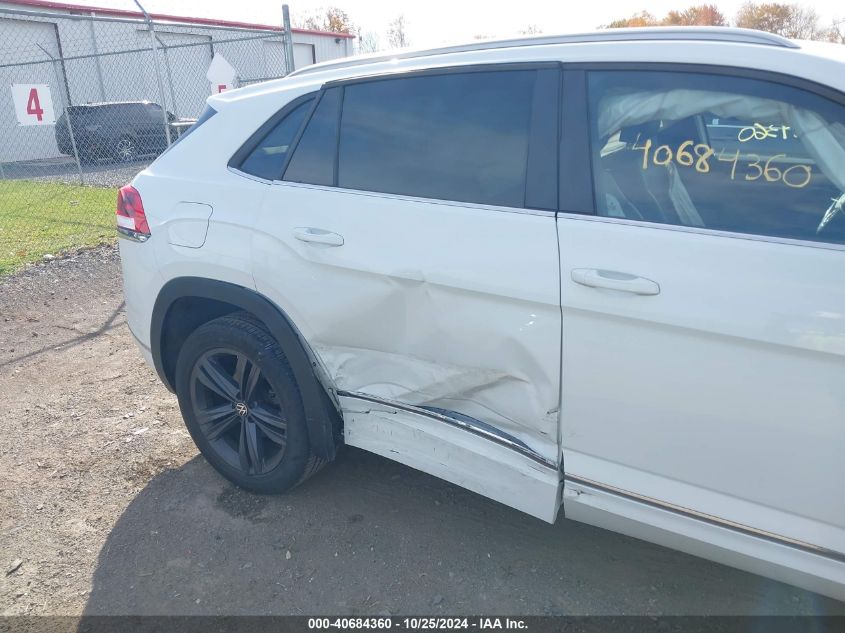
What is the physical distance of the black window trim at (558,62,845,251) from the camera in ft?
6.32

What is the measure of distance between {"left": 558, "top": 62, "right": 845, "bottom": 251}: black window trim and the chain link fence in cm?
733

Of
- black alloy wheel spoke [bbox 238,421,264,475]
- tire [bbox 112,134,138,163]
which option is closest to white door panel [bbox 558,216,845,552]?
black alloy wheel spoke [bbox 238,421,264,475]

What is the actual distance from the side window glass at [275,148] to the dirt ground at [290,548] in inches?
60.9

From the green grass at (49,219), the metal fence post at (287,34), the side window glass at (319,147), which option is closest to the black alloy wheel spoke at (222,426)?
the side window glass at (319,147)

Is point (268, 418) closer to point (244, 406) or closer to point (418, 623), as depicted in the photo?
point (244, 406)

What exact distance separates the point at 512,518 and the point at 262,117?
2.16m

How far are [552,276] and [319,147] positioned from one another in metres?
1.26

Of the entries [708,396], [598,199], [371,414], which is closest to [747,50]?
[598,199]

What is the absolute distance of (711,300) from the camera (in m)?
1.96

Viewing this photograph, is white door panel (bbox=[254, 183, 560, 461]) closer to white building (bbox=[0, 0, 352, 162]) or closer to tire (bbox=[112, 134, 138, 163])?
white building (bbox=[0, 0, 352, 162])

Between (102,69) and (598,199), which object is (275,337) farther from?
(102,69)

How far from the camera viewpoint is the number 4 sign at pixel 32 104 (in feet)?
34.7

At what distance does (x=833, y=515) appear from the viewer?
75.4 inches

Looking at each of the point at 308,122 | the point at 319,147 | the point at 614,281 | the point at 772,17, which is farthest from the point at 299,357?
the point at 772,17
